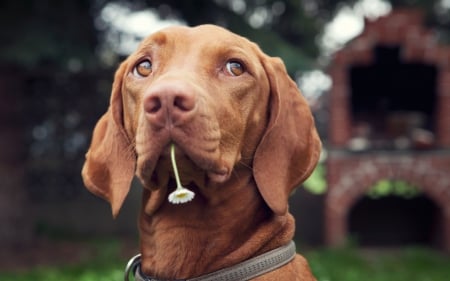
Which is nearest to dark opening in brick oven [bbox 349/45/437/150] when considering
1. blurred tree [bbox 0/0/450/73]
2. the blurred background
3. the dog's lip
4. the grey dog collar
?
the blurred background

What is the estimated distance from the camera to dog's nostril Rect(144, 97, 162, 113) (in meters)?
1.89

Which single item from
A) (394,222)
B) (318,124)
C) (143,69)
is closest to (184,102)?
(143,69)

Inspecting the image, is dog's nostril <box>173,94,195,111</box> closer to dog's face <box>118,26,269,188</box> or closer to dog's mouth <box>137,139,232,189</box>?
dog's face <box>118,26,269,188</box>

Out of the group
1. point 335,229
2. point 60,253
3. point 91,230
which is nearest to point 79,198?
point 91,230

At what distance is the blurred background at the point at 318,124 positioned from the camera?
669cm

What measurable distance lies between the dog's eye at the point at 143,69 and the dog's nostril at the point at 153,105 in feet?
1.22

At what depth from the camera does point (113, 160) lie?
242 cm

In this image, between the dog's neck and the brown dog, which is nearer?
the brown dog

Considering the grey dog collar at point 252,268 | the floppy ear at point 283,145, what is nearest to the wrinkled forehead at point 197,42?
the floppy ear at point 283,145

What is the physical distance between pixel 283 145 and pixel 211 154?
481 millimetres

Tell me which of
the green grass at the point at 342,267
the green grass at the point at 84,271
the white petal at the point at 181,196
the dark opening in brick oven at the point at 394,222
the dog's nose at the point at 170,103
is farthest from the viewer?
the dark opening in brick oven at the point at 394,222

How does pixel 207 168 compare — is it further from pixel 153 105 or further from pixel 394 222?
A: pixel 394 222

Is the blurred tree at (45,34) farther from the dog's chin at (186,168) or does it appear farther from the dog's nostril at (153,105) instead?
the dog's nostril at (153,105)

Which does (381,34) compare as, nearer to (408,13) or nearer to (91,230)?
(408,13)
